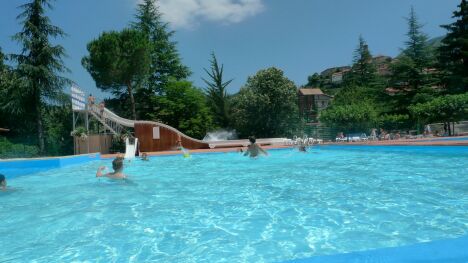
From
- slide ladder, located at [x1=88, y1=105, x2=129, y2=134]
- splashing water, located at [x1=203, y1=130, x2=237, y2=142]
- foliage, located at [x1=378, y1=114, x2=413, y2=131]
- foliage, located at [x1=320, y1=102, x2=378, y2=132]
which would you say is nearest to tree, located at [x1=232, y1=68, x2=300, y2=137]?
splashing water, located at [x1=203, y1=130, x2=237, y2=142]

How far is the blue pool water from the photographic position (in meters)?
3.64

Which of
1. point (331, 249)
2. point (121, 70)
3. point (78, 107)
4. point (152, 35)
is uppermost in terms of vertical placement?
point (152, 35)

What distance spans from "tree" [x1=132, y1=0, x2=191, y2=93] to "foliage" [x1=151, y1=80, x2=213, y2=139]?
457 cm

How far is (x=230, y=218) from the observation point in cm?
489

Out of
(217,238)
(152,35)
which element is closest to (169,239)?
(217,238)

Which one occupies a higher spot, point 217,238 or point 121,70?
point 121,70

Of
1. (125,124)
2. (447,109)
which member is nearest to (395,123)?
(447,109)

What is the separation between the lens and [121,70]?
1041 inches

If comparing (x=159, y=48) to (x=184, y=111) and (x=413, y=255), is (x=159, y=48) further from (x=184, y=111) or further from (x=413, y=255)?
(x=413, y=255)

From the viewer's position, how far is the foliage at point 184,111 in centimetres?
2672

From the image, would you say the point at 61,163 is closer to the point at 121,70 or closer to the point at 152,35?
the point at 121,70

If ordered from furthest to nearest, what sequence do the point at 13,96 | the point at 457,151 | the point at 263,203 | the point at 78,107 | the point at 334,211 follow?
the point at 13,96
the point at 78,107
the point at 457,151
the point at 263,203
the point at 334,211

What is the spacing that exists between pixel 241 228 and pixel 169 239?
87 centimetres

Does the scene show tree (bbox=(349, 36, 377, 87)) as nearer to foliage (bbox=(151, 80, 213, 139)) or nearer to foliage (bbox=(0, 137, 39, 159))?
foliage (bbox=(151, 80, 213, 139))
